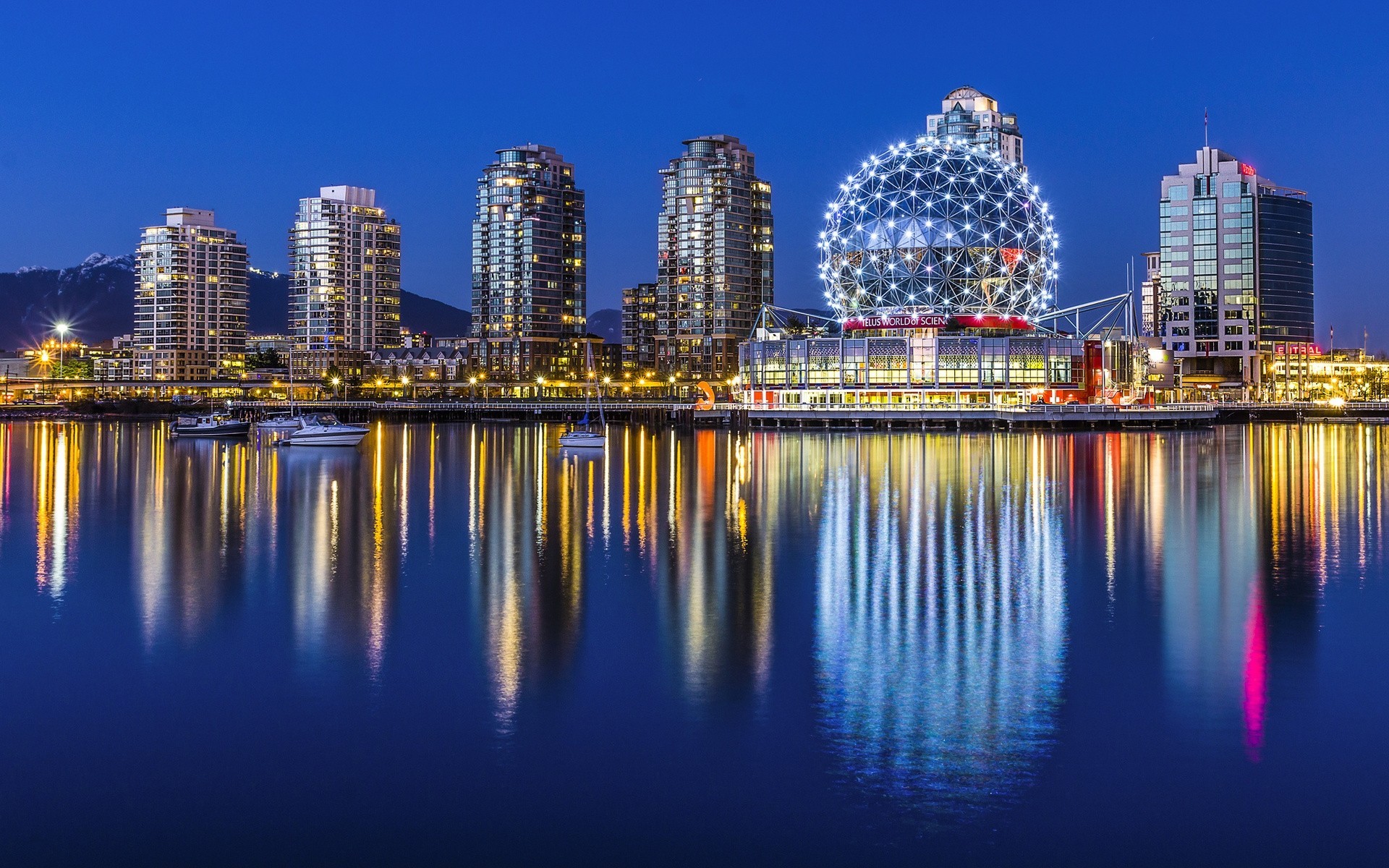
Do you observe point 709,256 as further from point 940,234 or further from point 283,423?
point 283,423

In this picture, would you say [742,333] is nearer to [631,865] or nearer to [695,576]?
[695,576]

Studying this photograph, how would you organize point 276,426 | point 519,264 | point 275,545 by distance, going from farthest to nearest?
point 519,264, point 276,426, point 275,545

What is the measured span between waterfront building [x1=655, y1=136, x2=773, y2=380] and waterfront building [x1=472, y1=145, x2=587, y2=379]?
16.8 meters

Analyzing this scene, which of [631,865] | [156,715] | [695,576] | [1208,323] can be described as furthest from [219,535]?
[1208,323]

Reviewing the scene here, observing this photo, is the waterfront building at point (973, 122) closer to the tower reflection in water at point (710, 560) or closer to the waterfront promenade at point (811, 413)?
the waterfront promenade at point (811, 413)

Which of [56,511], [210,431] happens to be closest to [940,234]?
[210,431]

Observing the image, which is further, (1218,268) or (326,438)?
(1218,268)

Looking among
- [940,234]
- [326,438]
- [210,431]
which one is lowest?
[326,438]

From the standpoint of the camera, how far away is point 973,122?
179375 mm

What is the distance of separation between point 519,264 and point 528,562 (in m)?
172

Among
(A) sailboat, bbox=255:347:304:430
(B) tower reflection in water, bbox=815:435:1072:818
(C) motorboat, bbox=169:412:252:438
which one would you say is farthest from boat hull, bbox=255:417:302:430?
(B) tower reflection in water, bbox=815:435:1072:818

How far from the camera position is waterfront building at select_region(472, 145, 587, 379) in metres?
195

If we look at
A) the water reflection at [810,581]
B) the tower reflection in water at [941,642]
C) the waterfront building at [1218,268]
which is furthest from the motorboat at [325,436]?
the waterfront building at [1218,268]

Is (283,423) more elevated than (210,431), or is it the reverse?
(283,423)
